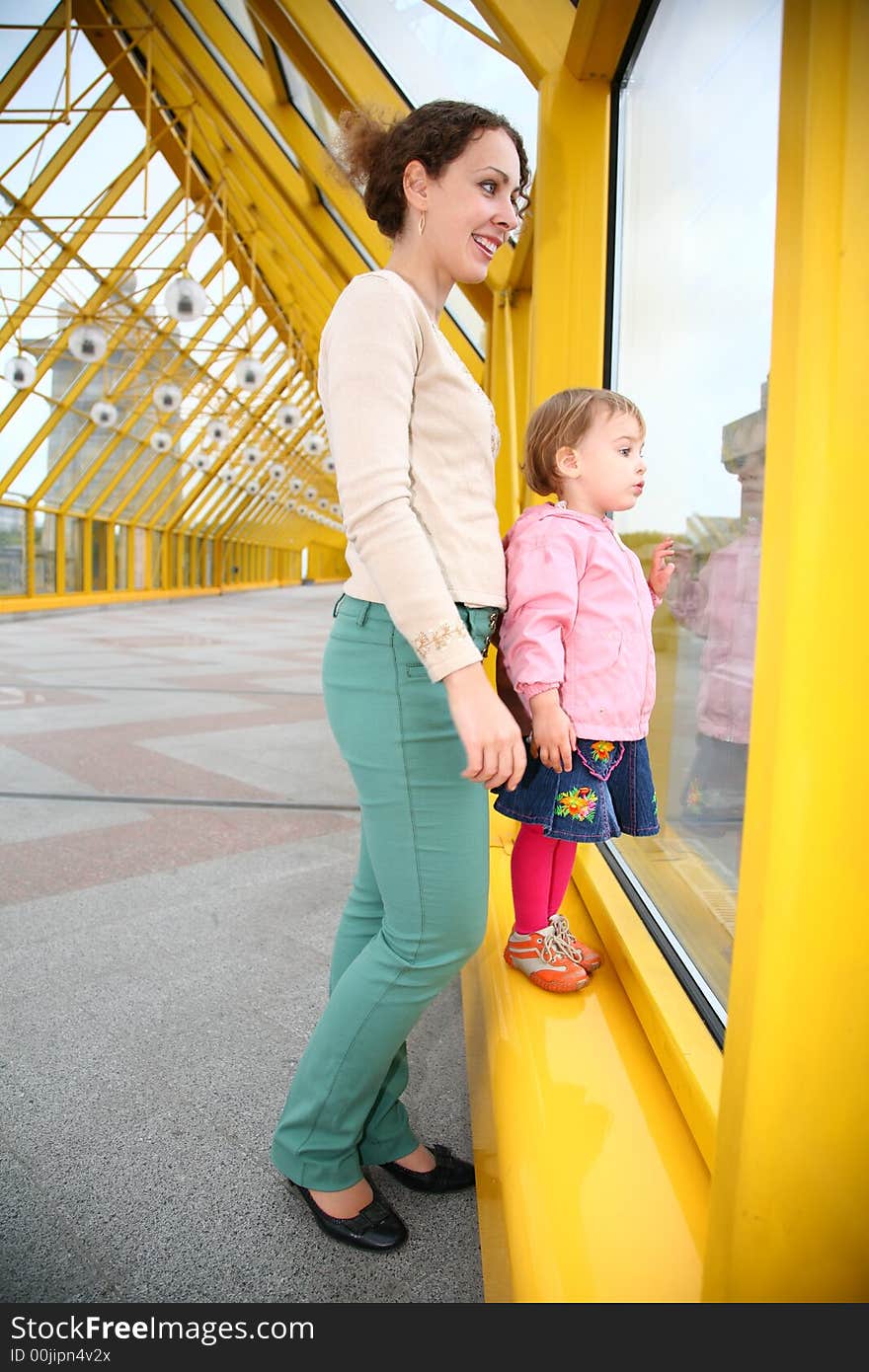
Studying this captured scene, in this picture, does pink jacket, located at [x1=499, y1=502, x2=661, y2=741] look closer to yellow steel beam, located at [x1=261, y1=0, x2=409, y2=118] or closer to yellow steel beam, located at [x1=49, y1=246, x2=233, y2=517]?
yellow steel beam, located at [x1=261, y1=0, x2=409, y2=118]

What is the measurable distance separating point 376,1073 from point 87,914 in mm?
1723

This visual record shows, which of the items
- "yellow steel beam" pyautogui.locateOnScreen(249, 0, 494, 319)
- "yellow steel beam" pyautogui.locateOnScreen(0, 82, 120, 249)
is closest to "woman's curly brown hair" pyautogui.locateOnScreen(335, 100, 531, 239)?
"yellow steel beam" pyautogui.locateOnScreen(249, 0, 494, 319)

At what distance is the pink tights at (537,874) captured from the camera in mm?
1902

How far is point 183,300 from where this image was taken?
29.3ft

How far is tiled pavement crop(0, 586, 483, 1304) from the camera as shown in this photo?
148 cm

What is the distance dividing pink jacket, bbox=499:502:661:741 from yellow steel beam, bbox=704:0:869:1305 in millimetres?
749

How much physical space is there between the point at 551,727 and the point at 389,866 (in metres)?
0.37

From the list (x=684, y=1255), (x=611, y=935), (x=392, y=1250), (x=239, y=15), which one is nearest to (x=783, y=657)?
(x=684, y=1255)

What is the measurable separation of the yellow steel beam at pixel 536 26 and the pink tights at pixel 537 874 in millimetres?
2289

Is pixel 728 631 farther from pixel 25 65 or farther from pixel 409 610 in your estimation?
pixel 25 65

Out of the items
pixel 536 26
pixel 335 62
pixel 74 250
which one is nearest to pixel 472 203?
pixel 536 26

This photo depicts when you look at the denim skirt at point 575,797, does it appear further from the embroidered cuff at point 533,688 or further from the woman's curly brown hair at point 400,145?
the woman's curly brown hair at point 400,145

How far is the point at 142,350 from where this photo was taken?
59.6ft

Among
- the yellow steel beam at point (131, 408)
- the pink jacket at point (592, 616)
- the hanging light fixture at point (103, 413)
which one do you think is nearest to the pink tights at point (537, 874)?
the pink jacket at point (592, 616)
